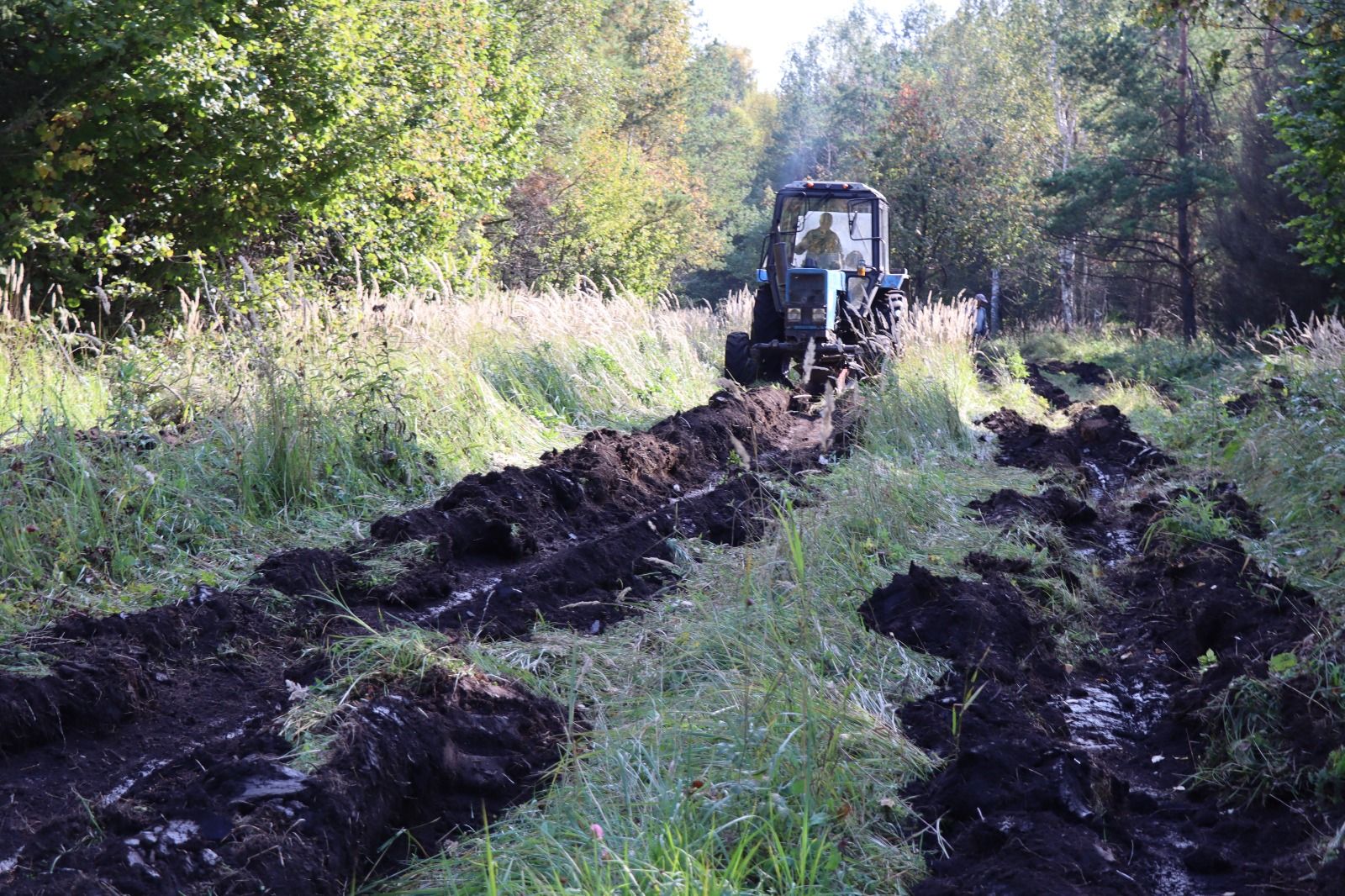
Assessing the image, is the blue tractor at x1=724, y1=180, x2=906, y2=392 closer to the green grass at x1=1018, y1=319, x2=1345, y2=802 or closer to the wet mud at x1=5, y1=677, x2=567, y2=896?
the green grass at x1=1018, y1=319, x2=1345, y2=802

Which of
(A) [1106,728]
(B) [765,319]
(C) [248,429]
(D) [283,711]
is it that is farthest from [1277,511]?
(B) [765,319]

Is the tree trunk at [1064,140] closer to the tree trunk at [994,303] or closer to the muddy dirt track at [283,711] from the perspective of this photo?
the tree trunk at [994,303]

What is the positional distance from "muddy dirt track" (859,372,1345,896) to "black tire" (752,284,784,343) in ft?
28.6

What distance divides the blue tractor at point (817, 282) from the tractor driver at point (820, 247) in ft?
0.04

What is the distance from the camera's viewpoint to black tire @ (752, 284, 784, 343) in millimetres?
15562

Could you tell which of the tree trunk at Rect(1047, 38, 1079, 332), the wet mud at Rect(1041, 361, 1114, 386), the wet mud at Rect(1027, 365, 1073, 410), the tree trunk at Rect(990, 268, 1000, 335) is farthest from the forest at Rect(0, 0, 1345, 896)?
the tree trunk at Rect(990, 268, 1000, 335)

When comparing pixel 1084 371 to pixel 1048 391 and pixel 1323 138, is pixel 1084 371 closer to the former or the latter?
pixel 1048 391

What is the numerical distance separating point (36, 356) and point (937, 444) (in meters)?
7.17

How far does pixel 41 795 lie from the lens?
346 cm

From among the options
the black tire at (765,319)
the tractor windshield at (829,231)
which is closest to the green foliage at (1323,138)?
the tractor windshield at (829,231)

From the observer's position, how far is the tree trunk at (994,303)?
120ft

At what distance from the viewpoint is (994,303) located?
→ 3694 centimetres

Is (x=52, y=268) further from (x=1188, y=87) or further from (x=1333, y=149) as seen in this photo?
(x=1188, y=87)

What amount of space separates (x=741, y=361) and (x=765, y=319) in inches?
28.5
